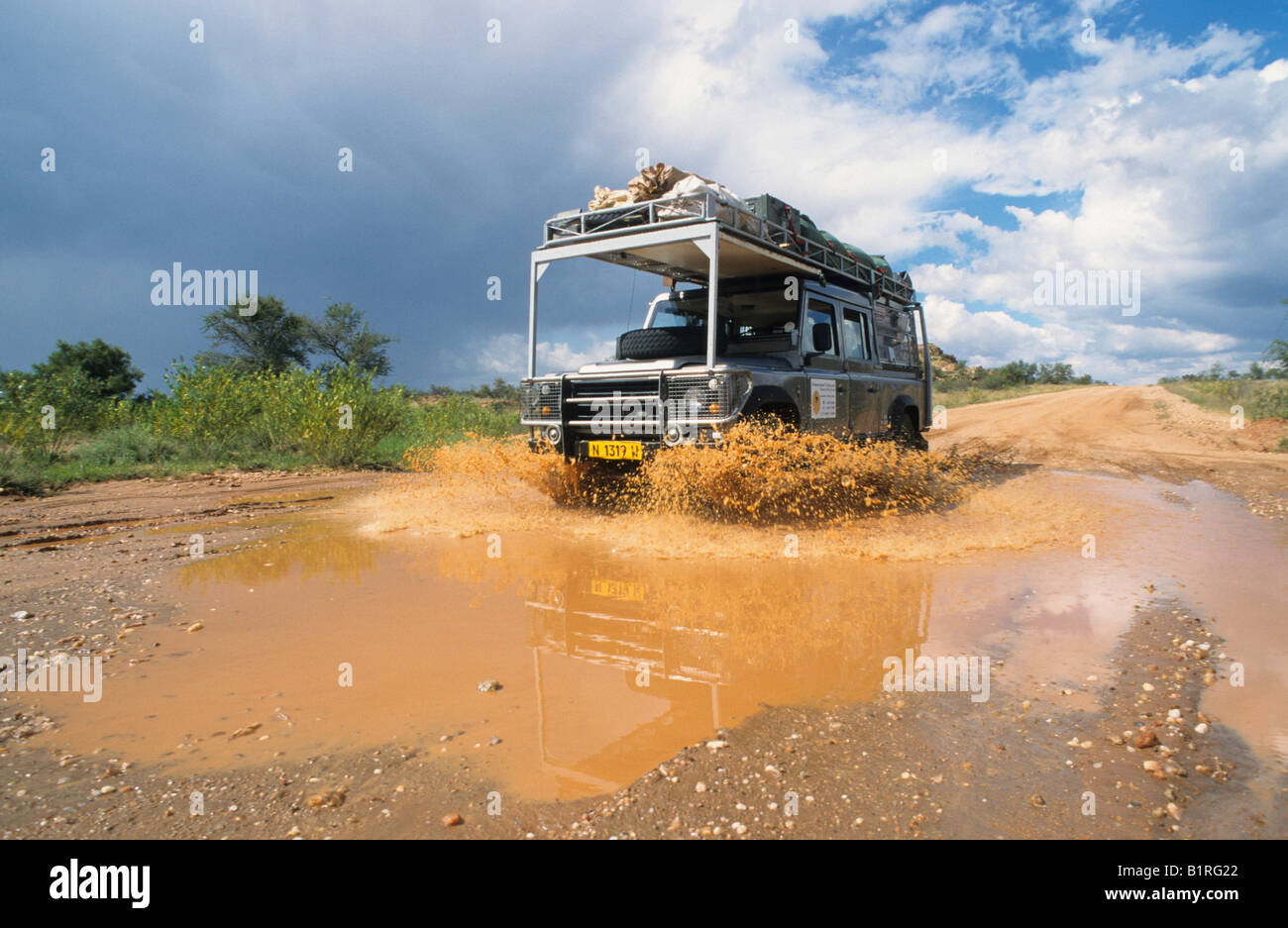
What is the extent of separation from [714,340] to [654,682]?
3.43m

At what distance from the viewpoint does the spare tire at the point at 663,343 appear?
7.16m

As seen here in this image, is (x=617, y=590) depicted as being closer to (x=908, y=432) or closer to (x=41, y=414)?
(x=908, y=432)

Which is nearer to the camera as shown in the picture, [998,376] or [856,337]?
[856,337]

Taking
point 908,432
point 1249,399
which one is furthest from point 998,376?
point 908,432

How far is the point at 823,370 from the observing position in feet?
24.1

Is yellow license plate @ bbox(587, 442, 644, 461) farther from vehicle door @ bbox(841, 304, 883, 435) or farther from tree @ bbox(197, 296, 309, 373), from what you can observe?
tree @ bbox(197, 296, 309, 373)

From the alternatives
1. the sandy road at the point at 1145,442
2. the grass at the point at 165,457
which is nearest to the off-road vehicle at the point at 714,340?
the grass at the point at 165,457

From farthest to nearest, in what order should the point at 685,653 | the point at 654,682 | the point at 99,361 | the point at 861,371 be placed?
the point at 99,361 → the point at 861,371 → the point at 685,653 → the point at 654,682

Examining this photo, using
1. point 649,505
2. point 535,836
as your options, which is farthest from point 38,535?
point 535,836

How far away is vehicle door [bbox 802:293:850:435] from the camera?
22.8ft

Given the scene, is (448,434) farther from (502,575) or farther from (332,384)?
(502,575)

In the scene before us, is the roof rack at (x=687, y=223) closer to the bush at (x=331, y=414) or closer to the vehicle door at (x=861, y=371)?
the vehicle door at (x=861, y=371)

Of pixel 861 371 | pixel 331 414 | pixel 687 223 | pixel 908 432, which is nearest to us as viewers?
pixel 687 223

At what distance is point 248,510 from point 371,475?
3.56m
